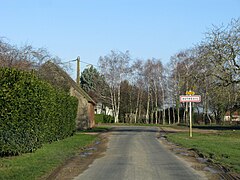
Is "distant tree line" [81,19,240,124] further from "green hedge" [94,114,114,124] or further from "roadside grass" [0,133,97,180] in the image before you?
"roadside grass" [0,133,97,180]

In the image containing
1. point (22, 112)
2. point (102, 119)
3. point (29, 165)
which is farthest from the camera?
point (102, 119)

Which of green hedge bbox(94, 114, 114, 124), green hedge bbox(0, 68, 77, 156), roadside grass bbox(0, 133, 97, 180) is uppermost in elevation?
green hedge bbox(94, 114, 114, 124)

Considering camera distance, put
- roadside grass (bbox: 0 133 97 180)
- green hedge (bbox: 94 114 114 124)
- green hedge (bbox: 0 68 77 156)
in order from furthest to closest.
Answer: green hedge (bbox: 94 114 114 124), green hedge (bbox: 0 68 77 156), roadside grass (bbox: 0 133 97 180)

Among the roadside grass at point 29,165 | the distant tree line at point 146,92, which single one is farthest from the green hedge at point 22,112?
the distant tree line at point 146,92

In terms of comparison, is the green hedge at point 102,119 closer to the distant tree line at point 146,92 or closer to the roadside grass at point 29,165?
the distant tree line at point 146,92

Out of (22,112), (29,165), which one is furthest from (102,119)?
(29,165)

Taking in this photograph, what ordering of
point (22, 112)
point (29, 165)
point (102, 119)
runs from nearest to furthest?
point (29, 165) → point (22, 112) → point (102, 119)

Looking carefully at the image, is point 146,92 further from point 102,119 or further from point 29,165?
point 29,165

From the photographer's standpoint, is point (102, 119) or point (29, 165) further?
point (102, 119)

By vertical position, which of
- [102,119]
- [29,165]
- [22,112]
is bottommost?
[29,165]

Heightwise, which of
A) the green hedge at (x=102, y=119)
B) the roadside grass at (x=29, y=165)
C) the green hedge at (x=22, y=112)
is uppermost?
the green hedge at (x=102, y=119)

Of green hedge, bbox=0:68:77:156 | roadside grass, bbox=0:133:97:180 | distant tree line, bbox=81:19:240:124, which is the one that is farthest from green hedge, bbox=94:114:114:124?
roadside grass, bbox=0:133:97:180

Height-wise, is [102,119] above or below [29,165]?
above

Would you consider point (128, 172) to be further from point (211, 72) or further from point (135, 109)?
point (135, 109)
